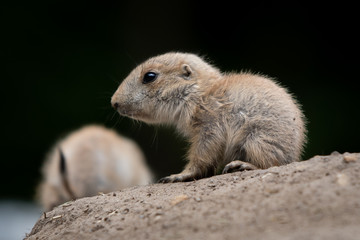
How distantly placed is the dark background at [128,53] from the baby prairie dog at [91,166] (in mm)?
1167

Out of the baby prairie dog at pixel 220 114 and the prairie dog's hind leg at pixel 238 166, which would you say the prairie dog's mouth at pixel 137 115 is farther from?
the prairie dog's hind leg at pixel 238 166

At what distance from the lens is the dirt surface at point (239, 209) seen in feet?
11.0

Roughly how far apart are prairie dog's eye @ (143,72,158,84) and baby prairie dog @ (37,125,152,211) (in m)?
3.45

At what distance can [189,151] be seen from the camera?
212 inches

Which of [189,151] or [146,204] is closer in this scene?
[146,204]

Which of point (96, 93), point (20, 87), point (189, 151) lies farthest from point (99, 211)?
point (20, 87)

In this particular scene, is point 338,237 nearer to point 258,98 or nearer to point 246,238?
point 246,238

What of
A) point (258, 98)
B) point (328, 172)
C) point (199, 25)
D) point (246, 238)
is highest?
point (199, 25)

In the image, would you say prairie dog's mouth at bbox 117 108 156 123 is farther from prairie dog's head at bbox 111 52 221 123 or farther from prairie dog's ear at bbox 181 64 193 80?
prairie dog's ear at bbox 181 64 193 80

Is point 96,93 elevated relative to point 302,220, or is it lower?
elevated

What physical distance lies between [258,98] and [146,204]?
1587 millimetres

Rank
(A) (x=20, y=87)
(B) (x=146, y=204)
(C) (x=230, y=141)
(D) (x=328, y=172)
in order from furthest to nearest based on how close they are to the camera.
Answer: (A) (x=20, y=87) → (C) (x=230, y=141) → (B) (x=146, y=204) → (D) (x=328, y=172)

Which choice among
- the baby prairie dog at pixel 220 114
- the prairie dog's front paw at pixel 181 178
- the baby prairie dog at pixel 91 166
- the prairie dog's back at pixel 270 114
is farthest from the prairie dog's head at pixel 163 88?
the baby prairie dog at pixel 91 166

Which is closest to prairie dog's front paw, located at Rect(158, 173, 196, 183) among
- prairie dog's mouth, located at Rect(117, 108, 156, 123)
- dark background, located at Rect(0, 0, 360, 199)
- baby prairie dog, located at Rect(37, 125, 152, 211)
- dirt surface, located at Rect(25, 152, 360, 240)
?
dirt surface, located at Rect(25, 152, 360, 240)
